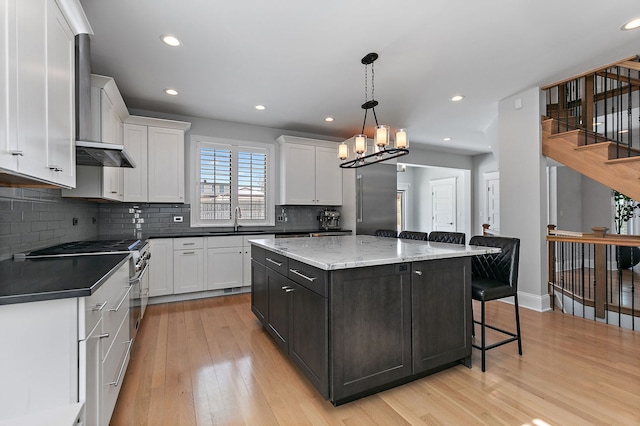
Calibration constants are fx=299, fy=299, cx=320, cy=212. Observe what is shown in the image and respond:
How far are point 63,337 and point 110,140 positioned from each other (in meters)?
2.75

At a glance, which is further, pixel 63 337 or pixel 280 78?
pixel 280 78

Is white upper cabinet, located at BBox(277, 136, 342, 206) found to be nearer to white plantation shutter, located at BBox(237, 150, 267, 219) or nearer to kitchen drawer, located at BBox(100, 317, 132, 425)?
white plantation shutter, located at BBox(237, 150, 267, 219)

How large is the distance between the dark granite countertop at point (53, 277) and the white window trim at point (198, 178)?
266 cm

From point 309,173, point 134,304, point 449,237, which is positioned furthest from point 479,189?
point 134,304

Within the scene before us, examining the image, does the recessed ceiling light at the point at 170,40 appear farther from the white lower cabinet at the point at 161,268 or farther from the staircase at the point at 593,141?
the staircase at the point at 593,141

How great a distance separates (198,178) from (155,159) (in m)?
0.69

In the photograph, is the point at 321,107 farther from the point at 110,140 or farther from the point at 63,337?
the point at 63,337

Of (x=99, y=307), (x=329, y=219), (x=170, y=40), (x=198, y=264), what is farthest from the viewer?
(x=329, y=219)

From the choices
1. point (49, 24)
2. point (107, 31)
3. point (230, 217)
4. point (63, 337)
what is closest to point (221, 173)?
point (230, 217)

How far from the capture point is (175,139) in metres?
4.33

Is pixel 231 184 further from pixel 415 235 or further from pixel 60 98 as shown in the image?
pixel 60 98

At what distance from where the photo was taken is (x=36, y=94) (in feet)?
4.59

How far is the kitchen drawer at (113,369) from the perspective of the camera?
4.86 ft

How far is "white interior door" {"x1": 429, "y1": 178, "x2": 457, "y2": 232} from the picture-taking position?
27.1 ft
